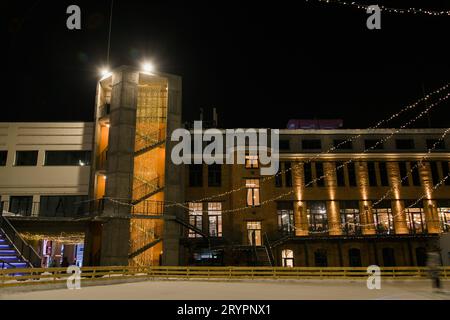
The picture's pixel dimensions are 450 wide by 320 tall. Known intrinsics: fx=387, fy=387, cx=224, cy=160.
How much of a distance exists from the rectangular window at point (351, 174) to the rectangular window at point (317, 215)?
309cm

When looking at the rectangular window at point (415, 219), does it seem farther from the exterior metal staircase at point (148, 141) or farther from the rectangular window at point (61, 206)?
the rectangular window at point (61, 206)

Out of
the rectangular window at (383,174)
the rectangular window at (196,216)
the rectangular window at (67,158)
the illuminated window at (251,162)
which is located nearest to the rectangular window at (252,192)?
the illuminated window at (251,162)

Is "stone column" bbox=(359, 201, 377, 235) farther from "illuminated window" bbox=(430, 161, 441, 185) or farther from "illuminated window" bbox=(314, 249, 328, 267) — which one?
"illuminated window" bbox=(430, 161, 441, 185)

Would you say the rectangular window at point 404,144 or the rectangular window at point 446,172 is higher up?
the rectangular window at point 404,144

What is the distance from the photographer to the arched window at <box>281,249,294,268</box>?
3167 cm

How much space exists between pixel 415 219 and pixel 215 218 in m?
17.0

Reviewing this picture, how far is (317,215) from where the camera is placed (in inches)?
1294

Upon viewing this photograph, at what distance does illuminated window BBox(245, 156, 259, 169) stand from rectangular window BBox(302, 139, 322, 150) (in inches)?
182

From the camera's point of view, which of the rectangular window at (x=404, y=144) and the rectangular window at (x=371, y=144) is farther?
the rectangular window at (x=404, y=144)

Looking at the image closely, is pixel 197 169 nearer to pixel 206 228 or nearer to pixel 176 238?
pixel 206 228

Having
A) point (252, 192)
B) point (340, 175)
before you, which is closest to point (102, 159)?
point (252, 192)

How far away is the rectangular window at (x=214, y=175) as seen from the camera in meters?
33.3
